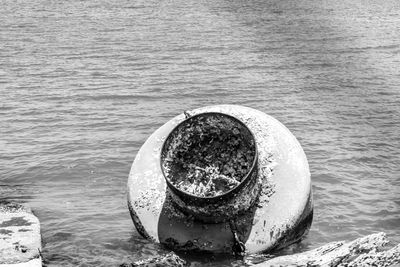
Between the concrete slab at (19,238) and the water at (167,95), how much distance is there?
0.88ft

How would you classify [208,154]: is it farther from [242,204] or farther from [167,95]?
[167,95]

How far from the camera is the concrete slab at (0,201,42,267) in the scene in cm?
726

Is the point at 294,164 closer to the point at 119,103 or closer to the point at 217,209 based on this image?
the point at 217,209

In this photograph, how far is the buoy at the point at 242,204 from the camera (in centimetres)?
735

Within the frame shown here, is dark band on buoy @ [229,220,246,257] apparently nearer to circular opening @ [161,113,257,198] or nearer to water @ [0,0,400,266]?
circular opening @ [161,113,257,198]

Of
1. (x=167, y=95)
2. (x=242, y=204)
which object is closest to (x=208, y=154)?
(x=242, y=204)

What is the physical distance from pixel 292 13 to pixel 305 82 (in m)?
9.62

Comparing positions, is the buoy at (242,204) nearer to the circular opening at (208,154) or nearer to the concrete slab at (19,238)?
the circular opening at (208,154)

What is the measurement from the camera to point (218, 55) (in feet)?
60.3

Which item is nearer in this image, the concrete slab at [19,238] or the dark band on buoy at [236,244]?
the concrete slab at [19,238]

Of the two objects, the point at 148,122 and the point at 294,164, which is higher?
the point at 294,164

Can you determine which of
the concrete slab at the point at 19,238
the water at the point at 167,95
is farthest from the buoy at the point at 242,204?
the concrete slab at the point at 19,238

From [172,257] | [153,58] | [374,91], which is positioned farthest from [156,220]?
[153,58]

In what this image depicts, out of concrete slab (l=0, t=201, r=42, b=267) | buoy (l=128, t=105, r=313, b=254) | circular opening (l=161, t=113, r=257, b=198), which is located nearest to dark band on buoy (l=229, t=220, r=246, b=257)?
buoy (l=128, t=105, r=313, b=254)
